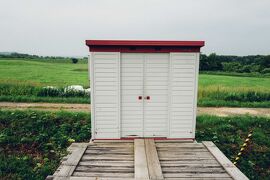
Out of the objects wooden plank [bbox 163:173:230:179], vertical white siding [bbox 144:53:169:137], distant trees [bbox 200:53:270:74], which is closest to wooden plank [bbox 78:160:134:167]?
wooden plank [bbox 163:173:230:179]

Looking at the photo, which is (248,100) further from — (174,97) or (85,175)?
(85,175)

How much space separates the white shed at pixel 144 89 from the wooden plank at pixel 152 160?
1.79 feet

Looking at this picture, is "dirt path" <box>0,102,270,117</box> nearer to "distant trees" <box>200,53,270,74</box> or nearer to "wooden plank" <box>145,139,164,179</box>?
"wooden plank" <box>145,139,164,179</box>

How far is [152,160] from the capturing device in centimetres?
630

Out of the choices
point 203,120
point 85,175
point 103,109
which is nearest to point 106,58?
point 103,109

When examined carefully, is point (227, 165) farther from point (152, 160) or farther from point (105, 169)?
point (105, 169)

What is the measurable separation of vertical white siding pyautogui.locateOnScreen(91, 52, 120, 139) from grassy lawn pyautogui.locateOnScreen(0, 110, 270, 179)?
77.3 inches

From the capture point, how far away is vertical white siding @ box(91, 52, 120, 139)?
7.45m

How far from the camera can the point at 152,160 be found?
630 centimetres

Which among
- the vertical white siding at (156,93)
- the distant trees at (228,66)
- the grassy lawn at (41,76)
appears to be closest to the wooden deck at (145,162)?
the vertical white siding at (156,93)

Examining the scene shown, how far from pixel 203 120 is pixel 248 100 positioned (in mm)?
7552

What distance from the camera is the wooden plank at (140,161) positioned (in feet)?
18.2

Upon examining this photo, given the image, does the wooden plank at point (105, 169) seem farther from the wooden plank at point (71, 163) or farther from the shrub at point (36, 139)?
the shrub at point (36, 139)

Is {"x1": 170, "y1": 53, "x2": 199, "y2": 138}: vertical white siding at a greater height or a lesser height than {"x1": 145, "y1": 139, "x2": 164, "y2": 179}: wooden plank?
greater
